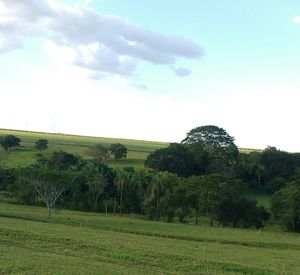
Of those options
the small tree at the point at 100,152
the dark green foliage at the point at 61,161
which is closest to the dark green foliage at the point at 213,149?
the small tree at the point at 100,152

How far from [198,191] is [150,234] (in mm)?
23606

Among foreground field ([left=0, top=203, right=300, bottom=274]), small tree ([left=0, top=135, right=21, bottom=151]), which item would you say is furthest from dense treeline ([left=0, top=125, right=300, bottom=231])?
foreground field ([left=0, top=203, right=300, bottom=274])

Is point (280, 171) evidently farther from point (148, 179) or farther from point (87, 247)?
point (87, 247)

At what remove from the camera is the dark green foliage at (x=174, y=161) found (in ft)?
342

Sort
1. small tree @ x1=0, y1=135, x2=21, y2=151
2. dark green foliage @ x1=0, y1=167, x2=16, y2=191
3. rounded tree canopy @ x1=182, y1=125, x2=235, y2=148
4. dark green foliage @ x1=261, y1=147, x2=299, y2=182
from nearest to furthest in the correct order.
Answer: dark green foliage @ x1=0, y1=167, x2=16, y2=191
dark green foliage @ x1=261, y1=147, x2=299, y2=182
rounded tree canopy @ x1=182, y1=125, x2=235, y2=148
small tree @ x1=0, y1=135, x2=21, y2=151

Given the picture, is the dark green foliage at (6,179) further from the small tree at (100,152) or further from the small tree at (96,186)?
the small tree at (100,152)

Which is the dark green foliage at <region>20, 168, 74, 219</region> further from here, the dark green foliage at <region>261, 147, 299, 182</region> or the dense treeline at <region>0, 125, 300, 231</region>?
the dark green foliage at <region>261, 147, 299, 182</region>

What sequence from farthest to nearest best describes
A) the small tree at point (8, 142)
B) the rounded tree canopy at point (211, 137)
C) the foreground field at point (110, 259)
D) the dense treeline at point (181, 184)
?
the small tree at point (8, 142) < the rounded tree canopy at point (211, 137) < the dense treeline at point (181, 184) < the foreground field at point (110, 259)

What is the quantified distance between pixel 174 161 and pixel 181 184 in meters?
30.4

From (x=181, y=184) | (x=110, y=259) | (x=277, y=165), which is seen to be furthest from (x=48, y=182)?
(x=277, y=165)

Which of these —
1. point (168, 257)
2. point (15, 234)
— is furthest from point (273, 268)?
point (15, 234)

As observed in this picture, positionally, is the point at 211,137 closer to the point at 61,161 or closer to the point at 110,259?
the point at 61,161

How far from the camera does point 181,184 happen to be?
7394cm

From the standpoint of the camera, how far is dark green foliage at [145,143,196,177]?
104 m
